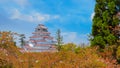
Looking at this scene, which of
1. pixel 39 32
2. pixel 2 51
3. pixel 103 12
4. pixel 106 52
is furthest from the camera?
pixel 39 32

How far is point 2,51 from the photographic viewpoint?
15844 mm

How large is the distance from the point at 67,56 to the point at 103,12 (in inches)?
437

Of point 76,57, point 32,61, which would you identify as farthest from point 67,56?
point 32,61

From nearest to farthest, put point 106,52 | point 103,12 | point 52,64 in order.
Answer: point 52,64 → point 106,52 → point 103,12

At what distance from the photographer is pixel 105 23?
27391mm

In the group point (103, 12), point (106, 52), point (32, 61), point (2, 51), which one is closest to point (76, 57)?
point (32, 61)

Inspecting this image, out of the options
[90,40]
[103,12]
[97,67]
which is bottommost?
[97,67]

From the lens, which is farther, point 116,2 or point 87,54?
point 116,2

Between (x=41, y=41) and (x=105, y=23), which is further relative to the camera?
(x=41, y=41)

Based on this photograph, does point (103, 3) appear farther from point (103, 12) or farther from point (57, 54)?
point (57, 54)

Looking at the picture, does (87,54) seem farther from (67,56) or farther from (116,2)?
(116,2)

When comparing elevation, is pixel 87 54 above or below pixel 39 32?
below

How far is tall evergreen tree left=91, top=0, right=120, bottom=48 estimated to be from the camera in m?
27.0

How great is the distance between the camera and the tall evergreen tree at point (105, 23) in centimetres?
2702
